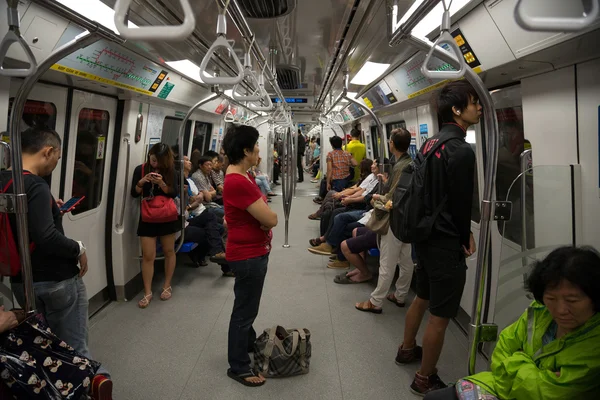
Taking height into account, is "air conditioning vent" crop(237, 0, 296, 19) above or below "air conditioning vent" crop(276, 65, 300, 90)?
below

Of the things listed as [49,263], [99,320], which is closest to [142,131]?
[99,320]

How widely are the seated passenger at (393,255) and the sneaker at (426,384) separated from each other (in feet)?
4.19

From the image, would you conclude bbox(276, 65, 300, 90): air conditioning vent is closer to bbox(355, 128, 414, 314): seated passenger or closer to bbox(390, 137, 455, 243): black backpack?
bbox(355, 128, 414, 314): seated passenger

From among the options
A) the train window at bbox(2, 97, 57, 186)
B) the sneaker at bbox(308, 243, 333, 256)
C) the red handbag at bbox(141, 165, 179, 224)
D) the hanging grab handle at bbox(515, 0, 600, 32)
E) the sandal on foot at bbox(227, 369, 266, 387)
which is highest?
the train window at bbox(2, 97, 57, 186)

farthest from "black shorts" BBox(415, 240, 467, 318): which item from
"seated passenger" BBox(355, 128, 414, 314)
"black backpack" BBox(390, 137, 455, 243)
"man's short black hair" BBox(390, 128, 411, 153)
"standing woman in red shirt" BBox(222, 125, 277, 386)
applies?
"man's short black hair" BBox(390, 128, 411, 153)

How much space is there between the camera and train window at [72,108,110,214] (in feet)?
12.0

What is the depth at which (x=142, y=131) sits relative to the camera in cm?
454

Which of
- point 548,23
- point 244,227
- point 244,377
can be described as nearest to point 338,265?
point 244,377

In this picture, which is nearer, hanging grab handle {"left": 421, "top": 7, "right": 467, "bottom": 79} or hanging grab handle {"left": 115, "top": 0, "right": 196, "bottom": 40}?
hanging grab handle {"left": 115, "top": 0, "right": 196, "bottom": 40}

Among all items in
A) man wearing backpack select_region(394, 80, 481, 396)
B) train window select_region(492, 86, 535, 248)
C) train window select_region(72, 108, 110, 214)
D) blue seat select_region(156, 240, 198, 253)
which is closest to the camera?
man wearing backpack select_region(394, 80, 481, 396)

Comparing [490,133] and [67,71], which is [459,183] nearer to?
[490,133]

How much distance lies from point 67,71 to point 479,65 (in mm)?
2969

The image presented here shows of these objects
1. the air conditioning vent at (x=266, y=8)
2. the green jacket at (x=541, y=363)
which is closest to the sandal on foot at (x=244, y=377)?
the green jacket at (x=541, y=363)

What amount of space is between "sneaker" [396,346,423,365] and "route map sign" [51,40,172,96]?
3.31 meters
